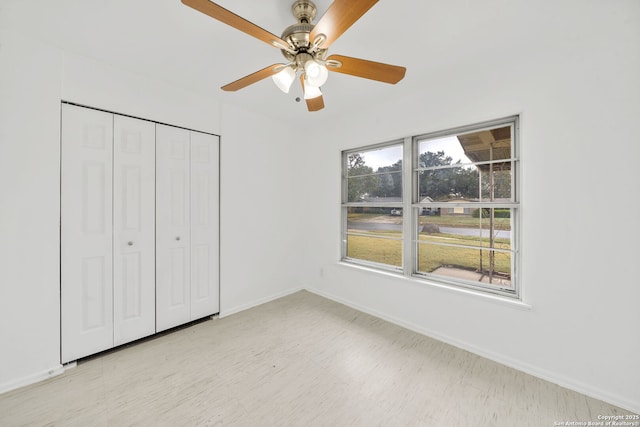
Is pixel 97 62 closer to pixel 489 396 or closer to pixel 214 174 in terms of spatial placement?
pixel 214 174

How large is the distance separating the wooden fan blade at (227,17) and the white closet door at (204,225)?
5.82 ft

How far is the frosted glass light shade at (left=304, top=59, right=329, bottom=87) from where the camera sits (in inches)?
56.1

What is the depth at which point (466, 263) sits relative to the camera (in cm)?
247

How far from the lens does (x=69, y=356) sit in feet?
6.42

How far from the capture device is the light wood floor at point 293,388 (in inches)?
59.7

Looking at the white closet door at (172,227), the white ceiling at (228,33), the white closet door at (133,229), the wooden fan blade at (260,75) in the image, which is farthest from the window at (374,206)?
the white closet door at (133,229)

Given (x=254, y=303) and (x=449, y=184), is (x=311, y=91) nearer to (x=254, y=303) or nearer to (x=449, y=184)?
(x=449, y=184)

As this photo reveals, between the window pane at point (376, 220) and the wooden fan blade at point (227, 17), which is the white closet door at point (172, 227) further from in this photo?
the window pane at point (376, 220)

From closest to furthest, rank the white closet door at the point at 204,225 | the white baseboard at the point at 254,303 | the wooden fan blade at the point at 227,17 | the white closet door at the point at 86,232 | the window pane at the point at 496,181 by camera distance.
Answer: the wooden fan blade at the point at 227,17, the white closet door at the point at 86,232, the window pane at the point at 496,181, the white closet door at the point at 204,225, the white baseboard at the point at 254,303

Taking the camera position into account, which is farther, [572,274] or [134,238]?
[134,238]

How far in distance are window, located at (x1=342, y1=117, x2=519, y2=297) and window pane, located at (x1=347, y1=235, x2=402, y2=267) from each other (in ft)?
0.04

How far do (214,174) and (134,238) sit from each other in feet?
3.36

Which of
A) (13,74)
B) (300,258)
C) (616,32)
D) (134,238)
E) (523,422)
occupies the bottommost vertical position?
(523,422)

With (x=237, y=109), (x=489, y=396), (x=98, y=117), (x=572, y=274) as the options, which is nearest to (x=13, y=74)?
(x=98, y=117)
